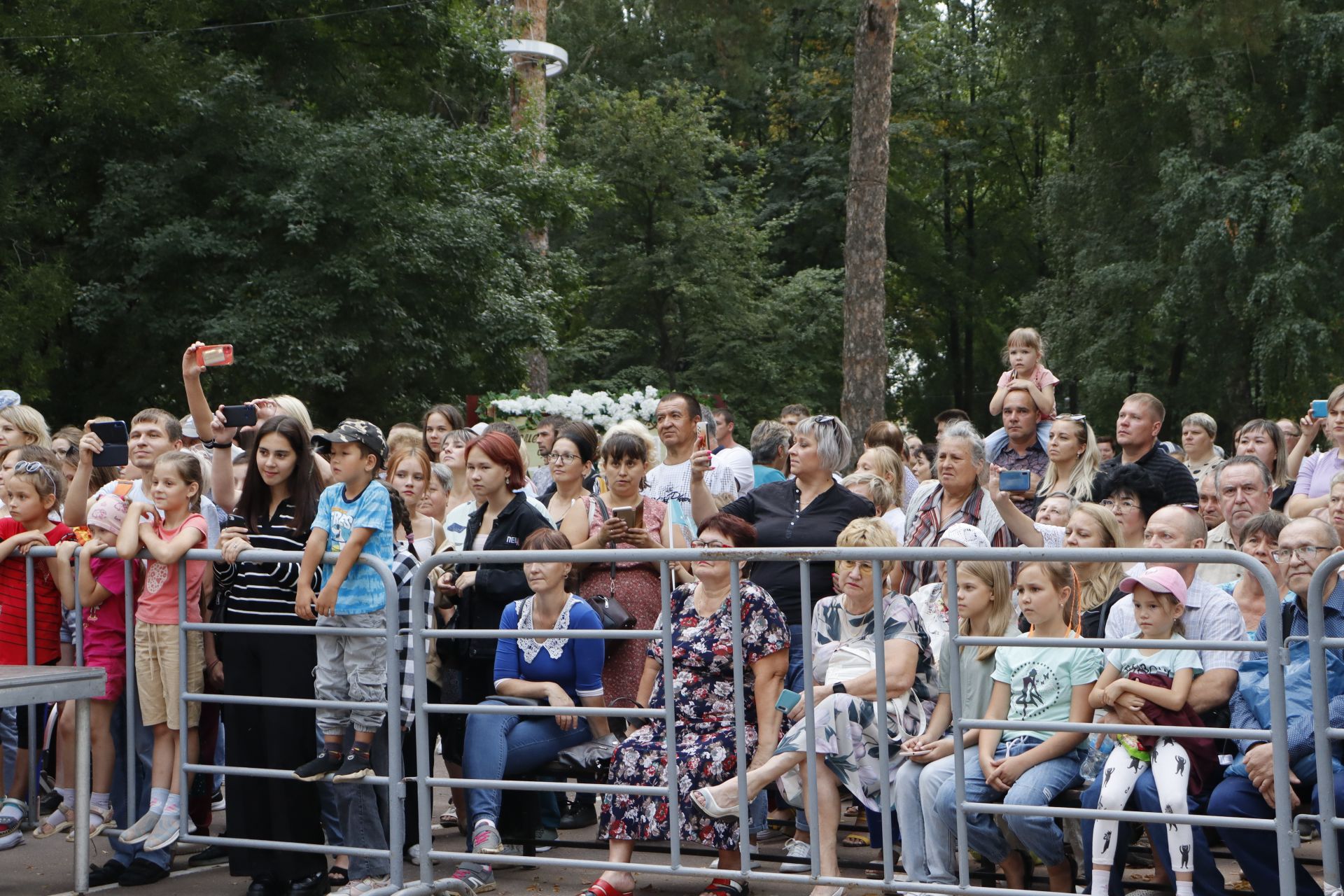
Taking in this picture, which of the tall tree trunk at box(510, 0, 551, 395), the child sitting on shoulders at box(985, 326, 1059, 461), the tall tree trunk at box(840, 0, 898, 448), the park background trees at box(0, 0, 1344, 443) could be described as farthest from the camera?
the tall tree trunk at box(510, 0, 551, 395)

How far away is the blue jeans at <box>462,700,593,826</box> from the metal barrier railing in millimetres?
237

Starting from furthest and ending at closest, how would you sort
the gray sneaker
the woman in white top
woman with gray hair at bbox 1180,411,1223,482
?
woman with gray hair at bbox 1180,411,1223,482, the woman in white top, the gray sneaker

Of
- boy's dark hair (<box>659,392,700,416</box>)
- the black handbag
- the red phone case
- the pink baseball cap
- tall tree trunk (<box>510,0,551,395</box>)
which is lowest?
the black handbag

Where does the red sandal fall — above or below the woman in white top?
below

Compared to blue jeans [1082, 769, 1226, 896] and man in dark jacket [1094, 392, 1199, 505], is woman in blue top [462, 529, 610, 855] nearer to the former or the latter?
blue jeans [1082, 769, 1226, 896]

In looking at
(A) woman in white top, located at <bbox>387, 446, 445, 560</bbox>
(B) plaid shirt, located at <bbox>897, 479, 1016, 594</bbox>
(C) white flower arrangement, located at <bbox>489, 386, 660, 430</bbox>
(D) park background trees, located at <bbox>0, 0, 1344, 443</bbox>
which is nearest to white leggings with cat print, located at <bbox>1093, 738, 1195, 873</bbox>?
(B) plaid shirt, located at <bbox>897, 479, 1016, 594</bbox>

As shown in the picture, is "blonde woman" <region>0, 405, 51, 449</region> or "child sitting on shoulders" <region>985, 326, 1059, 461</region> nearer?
"blonde woman" <region>0, 405, 51, 449</region>

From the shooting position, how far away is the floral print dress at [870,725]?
5.53 metres

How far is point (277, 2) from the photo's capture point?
20609 mm

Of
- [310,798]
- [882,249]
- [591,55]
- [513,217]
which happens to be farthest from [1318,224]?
[310,798]

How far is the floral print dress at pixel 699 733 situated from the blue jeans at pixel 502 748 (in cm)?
49

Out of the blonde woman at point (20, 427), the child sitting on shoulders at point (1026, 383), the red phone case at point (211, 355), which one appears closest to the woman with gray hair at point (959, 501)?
the child sitting on shoulders at point (1026, 383)

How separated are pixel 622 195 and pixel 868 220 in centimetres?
1411

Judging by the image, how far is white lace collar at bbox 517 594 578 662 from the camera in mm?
6359
